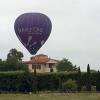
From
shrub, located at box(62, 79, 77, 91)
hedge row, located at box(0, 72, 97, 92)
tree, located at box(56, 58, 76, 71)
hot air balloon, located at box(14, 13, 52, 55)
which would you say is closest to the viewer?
hot air balloon, located at box(14, 13, 52, 55)

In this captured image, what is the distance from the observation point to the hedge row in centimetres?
6203

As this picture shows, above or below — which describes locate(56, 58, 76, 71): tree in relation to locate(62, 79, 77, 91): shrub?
above

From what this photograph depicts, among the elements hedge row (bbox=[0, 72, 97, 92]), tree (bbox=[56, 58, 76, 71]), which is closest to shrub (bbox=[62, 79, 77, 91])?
hedge row (bbox=[0, 72, 97, 92])

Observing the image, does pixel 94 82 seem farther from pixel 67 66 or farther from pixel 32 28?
pixel 67 66

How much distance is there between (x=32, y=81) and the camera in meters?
61.4

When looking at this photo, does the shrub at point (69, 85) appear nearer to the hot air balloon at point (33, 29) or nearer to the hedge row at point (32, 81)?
the hedge row at point (32, 81)

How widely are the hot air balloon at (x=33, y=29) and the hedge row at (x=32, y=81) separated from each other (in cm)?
975

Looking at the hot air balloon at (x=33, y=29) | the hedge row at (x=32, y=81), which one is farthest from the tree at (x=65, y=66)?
the hot air balloon at (x=33, y=29)

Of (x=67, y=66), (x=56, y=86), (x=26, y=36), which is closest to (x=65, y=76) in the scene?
(x=56, y=86)

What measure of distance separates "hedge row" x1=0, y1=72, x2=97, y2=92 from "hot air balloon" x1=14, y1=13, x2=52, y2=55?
384 inches

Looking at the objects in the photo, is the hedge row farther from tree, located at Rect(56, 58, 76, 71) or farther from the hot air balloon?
tree, located at Rect(56, 58, 76, 71)

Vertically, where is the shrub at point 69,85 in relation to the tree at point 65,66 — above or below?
below

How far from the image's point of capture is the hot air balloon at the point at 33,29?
165ft

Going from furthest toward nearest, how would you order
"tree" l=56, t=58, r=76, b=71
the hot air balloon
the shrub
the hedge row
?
"tree" l=56, t=58, r=76, b=71 → the hedge row → the shrub → the hot air balloon
